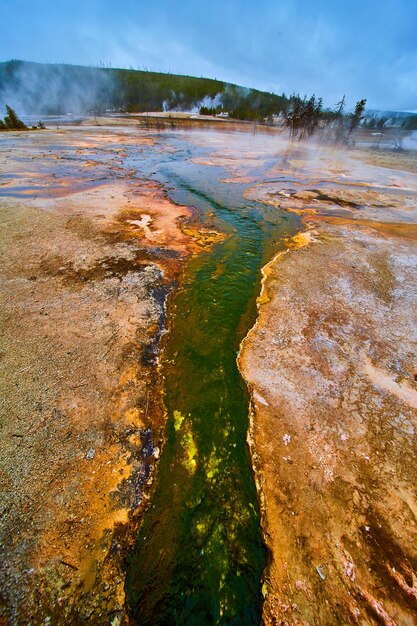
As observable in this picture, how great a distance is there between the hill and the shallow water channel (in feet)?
257

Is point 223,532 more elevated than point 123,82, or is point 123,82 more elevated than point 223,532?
point 123,82

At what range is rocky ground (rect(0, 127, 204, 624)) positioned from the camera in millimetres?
2051

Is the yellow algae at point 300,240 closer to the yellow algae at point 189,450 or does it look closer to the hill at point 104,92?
the yellow algae at point 189,450

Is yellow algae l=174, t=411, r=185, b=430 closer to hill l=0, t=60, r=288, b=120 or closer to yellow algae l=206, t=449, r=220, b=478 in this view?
yellow algae l=206, t=449, r=220, b=478

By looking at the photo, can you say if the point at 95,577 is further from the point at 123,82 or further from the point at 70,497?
the point at 123,82

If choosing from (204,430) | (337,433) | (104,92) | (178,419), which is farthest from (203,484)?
(104,92)

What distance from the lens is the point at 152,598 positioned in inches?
82.2

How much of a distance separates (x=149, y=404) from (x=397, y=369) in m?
3.36

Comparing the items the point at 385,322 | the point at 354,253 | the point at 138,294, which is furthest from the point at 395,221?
the point at 138,294

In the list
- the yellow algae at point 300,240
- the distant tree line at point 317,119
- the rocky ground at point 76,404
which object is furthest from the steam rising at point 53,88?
the yellow algae at point 300,240

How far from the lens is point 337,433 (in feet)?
9.97

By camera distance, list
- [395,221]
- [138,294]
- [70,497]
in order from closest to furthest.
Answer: [70,497] → [138,294] → [395,221]

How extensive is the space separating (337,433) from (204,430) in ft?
4.91

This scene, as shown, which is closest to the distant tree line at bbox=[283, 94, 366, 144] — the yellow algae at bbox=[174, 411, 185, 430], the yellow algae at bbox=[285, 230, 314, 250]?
the yellow algae at bbox=[285, 230, 314, 250]
